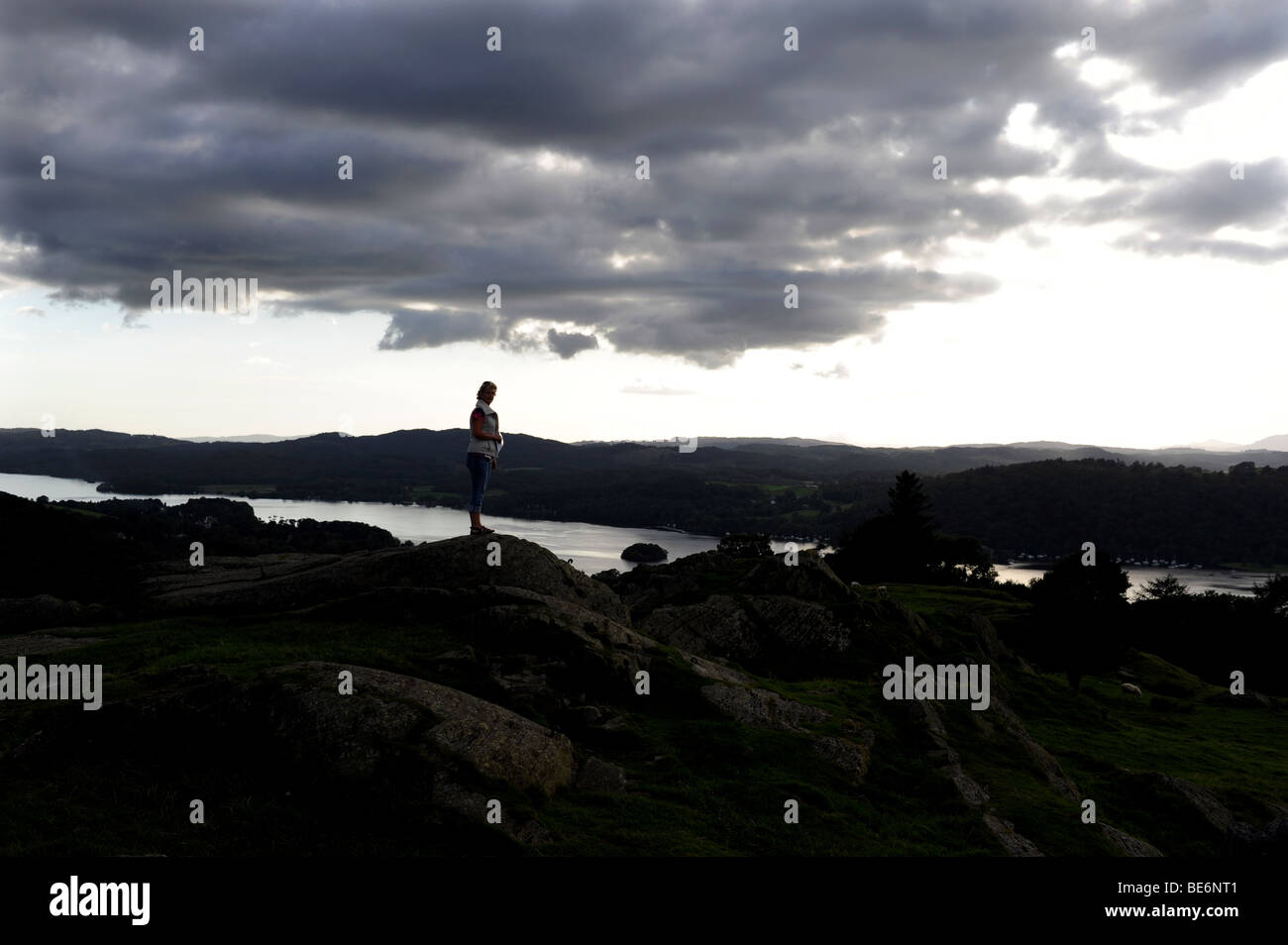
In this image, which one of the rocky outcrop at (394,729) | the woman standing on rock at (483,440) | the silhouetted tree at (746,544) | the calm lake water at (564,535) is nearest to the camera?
the rocky outcrop at (394,729)

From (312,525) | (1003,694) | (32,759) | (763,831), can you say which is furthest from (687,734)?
(312,525)

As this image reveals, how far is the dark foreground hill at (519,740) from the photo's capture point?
39.6 ft

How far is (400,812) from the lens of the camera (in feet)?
39.4

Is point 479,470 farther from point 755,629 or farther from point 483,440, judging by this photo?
point 755,629

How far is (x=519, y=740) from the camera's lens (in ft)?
46.3

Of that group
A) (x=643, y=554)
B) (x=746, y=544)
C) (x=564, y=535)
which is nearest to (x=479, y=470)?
(x=746, y=544)

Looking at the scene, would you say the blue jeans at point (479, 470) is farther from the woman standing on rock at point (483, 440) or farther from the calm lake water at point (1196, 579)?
the calm lake water at point (1196, 579)

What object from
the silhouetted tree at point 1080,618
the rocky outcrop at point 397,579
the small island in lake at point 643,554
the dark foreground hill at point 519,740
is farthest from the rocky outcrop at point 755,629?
the small island in lake at point 643,554

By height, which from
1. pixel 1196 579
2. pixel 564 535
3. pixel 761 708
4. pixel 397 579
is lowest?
pixel 1196 579

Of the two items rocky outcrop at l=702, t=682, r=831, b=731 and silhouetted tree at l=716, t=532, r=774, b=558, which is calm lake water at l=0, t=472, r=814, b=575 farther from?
rocky outcrop at l=702, t=682, r=831, b=731

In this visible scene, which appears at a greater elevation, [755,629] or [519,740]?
[519,740]
